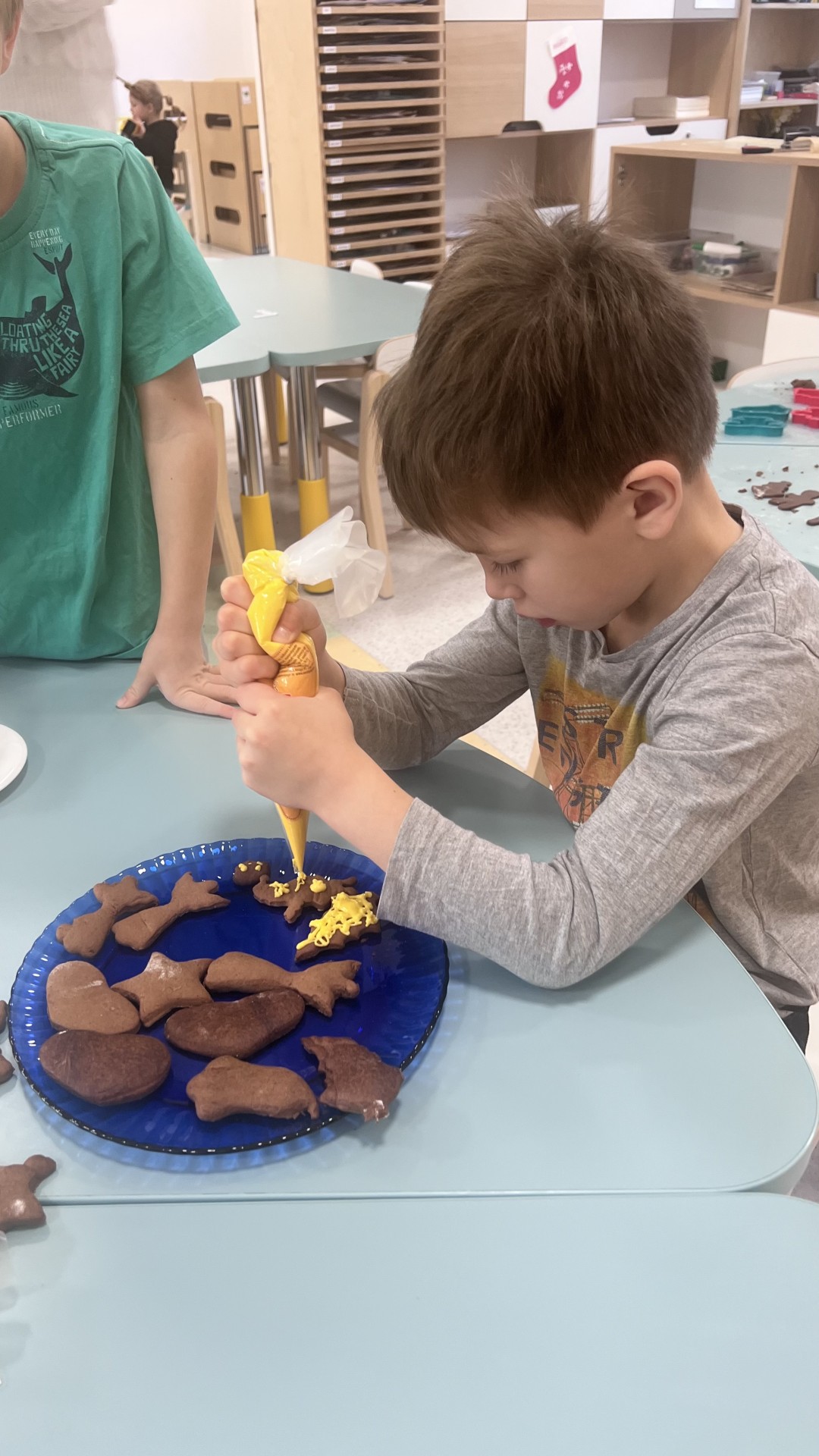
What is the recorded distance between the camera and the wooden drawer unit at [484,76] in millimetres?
4043

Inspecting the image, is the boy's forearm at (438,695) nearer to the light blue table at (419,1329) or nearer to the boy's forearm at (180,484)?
the boy's forearm at (180,484)

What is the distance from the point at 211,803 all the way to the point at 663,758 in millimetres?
387

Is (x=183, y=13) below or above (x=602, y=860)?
above

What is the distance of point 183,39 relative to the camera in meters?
6.32

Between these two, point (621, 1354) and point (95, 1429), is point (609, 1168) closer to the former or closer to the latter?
point (621, 1354)

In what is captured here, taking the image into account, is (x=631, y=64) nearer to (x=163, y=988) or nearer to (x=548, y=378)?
(x=548, y=378)

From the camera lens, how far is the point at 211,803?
91cm

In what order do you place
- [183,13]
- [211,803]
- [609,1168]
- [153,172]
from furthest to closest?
[183,13], [153,172], [211,803], [609,1168]

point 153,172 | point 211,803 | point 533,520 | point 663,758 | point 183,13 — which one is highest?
point 183,13

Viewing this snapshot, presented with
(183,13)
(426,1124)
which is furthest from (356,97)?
(426,1124)

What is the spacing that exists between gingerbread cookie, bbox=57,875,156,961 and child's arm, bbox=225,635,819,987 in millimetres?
121

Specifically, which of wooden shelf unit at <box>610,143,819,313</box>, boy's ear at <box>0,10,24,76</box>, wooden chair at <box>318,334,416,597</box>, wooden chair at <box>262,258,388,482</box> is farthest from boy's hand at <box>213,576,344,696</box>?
wooden chair at <box>262,258,388,482</box>

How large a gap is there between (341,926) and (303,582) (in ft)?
0.78

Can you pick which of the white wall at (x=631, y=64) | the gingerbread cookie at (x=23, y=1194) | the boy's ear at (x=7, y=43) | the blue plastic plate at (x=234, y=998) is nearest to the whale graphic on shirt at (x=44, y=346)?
the boy's ear at (x=7, y=43)
